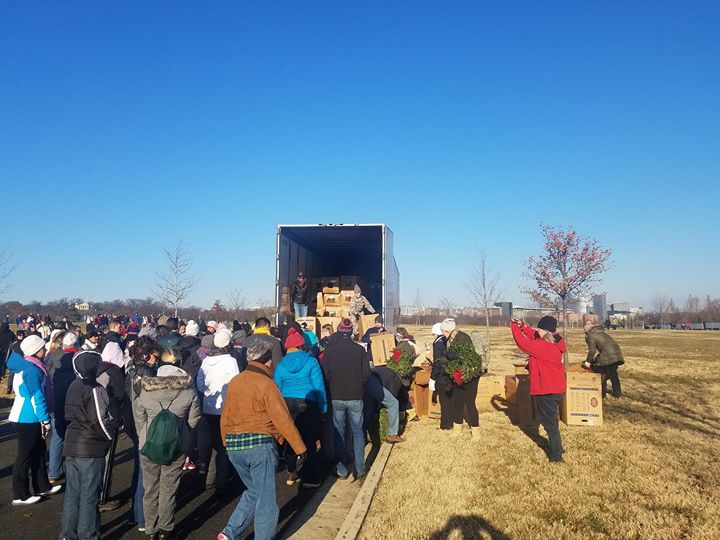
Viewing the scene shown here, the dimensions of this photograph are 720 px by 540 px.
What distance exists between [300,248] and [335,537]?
10.7m

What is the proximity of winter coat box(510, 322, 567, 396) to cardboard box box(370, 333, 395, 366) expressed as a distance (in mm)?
3852

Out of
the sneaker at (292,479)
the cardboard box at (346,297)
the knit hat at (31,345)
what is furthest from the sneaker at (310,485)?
the cardboard box at (346,297)

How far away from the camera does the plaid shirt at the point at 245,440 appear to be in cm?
431

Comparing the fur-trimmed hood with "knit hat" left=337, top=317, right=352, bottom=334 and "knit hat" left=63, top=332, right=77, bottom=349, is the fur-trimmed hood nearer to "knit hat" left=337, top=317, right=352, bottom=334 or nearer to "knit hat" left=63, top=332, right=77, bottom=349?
"knit hat" left=63, top=332, right=77, bottom=349

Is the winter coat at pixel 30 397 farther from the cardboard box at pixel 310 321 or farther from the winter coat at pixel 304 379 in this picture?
the cardboard box at pixel 310 321

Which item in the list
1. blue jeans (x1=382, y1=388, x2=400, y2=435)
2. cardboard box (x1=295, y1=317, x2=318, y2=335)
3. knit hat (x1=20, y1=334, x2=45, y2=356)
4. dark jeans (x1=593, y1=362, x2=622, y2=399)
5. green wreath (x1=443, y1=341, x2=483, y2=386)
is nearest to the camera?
knit hat (x1=20, y1=334, x2=45, y2=356)

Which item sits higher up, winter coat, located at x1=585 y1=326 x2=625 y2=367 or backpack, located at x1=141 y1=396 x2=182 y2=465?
winter coat, located at x1=585 y1=326 x2=625 y2=367

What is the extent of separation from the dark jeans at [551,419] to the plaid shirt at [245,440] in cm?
426

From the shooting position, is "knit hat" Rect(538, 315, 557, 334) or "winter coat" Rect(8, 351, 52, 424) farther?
"knit hat" Rect(538, 315, 557, 334)

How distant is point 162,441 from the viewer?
15.0ft

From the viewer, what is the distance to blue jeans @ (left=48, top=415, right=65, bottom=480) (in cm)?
665

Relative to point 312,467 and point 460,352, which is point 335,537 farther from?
point 460,352

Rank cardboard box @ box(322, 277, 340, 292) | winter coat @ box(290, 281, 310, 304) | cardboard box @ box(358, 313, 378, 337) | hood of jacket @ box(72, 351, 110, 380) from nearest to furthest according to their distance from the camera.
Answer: hood of jacket @ box(72, 351, 110, 380) → cardboard box @ box(358, 313, 378, 337) → winter coat @ box(290, 281, 310, 304) → cardboard box @ box(322, 277, 340, 292)

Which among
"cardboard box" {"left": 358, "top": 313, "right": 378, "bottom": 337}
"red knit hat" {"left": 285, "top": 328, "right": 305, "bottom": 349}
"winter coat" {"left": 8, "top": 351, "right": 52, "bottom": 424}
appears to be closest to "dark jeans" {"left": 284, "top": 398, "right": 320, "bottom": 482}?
"red knit hat" {"left": 285, "top": 328, "right": 305, "bottom": 349}
